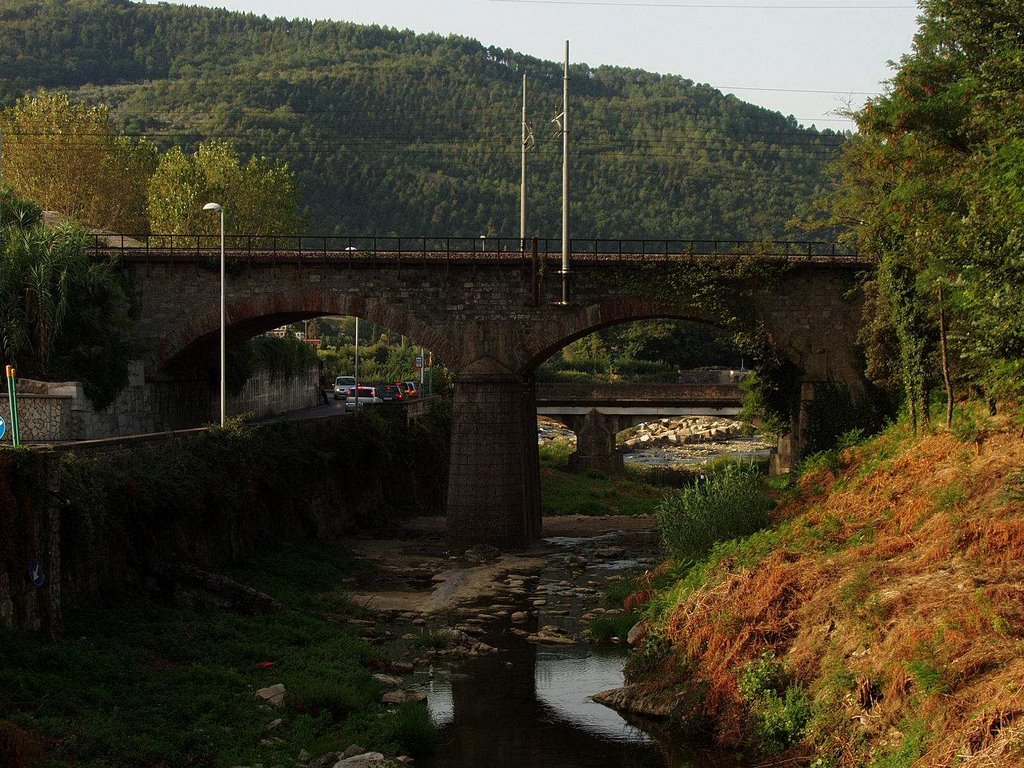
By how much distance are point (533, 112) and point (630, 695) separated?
474 feet

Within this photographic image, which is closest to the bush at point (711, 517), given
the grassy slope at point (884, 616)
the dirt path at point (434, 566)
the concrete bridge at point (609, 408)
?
the grassy slope at point (884, 616)

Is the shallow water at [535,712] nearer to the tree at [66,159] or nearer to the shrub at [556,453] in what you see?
the shrub at [556,453]

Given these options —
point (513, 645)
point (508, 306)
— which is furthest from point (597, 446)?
point (513, 645)

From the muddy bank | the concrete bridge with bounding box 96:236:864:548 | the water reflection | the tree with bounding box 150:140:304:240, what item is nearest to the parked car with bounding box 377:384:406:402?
the tree with bounding box 150:140:304:240

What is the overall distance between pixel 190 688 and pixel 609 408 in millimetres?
50494

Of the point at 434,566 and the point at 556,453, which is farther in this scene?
the point at 556,453

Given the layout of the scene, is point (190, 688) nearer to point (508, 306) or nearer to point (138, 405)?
point (508, 306)

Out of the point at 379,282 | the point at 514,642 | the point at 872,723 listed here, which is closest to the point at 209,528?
the point at 514,642

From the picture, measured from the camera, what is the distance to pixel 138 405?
135 feet

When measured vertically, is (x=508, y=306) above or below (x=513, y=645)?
above

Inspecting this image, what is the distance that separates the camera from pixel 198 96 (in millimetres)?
162250

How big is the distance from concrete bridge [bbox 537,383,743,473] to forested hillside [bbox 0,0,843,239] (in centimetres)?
4590

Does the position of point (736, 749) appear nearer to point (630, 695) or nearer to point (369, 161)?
point (630, 695)

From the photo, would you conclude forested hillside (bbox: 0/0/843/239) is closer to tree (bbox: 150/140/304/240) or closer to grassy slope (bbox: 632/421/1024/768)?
tree (bbox: 150/140/304/240)
